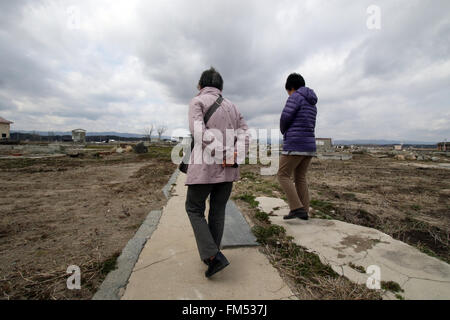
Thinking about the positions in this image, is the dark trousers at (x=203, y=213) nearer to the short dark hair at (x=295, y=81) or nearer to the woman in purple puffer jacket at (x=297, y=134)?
the woman in purple puffer jacket at (x=297, y=134)

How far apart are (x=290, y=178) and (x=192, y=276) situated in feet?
5.32

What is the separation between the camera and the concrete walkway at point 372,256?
150cm

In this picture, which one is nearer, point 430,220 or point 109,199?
point 430,220

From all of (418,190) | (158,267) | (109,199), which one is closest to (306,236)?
(158,267)

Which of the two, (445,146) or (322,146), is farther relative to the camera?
(445,146)

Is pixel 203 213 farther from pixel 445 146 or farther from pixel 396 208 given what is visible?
pixel 445 146

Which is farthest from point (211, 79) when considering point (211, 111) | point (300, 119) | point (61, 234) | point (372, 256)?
point (61, 234)

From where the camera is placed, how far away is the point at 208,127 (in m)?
1.68

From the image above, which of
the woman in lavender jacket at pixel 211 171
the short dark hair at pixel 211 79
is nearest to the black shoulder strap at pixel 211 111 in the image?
the woman in lavender jacket at pixel 211 171

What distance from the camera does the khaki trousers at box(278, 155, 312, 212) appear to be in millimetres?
2600

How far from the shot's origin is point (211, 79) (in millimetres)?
1827

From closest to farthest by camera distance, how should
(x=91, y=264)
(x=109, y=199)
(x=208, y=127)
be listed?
(x=208, y=127)
(x=91, y=264)
(x=109, y=199)
